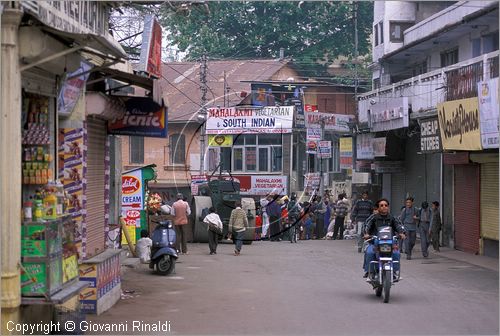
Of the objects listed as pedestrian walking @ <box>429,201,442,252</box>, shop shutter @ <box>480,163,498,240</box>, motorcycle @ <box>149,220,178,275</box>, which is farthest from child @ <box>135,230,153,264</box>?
shop shutter @ <box>480,163,498,240</box>

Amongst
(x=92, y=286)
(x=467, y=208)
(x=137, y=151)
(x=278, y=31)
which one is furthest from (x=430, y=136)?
(x=137, y=151)

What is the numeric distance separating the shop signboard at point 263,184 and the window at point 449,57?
1170cm

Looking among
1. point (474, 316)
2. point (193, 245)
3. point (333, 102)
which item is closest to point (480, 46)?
point (193, 245)

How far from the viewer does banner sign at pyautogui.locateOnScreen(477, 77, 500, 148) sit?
1720 centimetres

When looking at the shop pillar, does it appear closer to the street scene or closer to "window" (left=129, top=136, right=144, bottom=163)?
the street scene

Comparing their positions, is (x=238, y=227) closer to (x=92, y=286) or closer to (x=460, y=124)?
(x=460, y=124)

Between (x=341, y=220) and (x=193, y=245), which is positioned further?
(x=341, y=220)

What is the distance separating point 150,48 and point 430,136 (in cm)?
1181

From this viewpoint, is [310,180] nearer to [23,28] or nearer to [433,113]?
[433,113]

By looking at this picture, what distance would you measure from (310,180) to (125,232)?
1523 centimetres

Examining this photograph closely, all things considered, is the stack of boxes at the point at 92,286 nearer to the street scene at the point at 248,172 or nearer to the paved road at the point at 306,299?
the street scene at the point at 248,172

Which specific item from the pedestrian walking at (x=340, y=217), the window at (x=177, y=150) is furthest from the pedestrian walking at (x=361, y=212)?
the window at (x=177, y=150)

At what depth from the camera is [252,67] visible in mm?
44562

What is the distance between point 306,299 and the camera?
13695 millimetres
